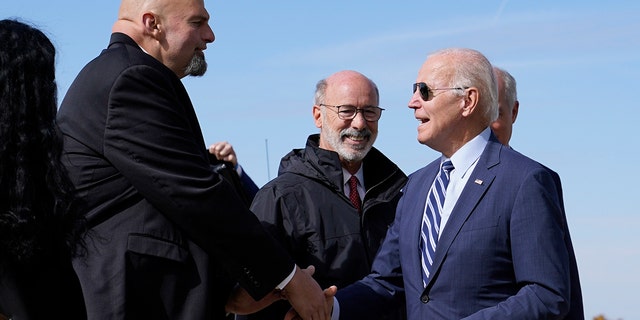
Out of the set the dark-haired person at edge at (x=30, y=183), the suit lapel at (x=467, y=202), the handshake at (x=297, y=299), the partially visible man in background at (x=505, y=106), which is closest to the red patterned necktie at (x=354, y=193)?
the partially visible man in background at (x=505, y=106)

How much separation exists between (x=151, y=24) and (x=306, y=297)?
4.62ft

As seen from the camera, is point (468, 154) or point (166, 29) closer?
point (166, 29)

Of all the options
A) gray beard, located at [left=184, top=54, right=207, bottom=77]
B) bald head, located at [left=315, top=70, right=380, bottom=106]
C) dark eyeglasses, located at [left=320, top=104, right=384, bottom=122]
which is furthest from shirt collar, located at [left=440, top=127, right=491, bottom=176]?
bald head, located at [left=315, top=70, right=380, bottom=106]

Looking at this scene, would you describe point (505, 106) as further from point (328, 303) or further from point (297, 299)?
point (297, 299)

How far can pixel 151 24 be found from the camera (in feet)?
16.8

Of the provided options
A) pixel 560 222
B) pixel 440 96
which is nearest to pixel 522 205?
pixel 560 222

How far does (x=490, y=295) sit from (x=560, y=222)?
43cm

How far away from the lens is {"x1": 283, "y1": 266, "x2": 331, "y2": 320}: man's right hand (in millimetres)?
5051

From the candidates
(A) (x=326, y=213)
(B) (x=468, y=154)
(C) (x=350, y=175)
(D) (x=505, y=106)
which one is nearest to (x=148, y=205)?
(B) (x=468, y=154)

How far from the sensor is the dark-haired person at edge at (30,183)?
3.83 metres

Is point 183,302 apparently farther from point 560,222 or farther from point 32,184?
point 560,222

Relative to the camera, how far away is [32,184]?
12.6ft

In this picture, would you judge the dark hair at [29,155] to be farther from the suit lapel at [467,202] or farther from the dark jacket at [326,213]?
the dark jacket at [326,213]

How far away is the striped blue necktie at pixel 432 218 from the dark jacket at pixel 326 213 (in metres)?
1.40
